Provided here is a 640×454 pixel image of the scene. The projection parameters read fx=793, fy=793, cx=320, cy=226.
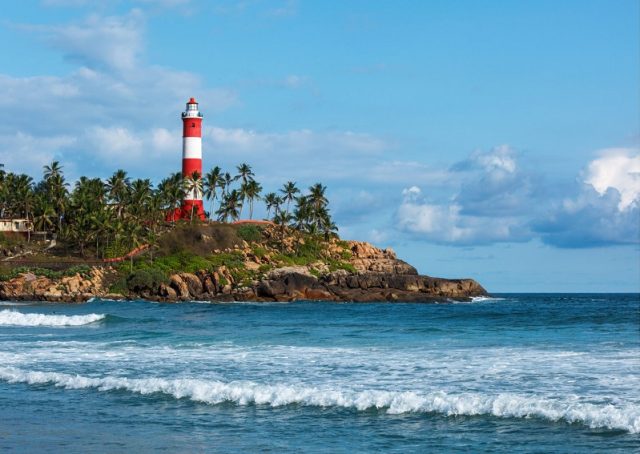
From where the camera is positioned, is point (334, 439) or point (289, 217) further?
point (289, 217)

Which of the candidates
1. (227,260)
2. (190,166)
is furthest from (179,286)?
(190,166)

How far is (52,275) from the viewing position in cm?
7275

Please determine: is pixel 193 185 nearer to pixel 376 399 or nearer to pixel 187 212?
pixel 187 212

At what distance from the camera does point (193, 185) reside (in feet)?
290

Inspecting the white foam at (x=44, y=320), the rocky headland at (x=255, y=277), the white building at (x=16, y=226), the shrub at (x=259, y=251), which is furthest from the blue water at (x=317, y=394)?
the white building at (x=16, y=226)

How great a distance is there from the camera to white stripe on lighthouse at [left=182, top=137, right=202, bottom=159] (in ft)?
281

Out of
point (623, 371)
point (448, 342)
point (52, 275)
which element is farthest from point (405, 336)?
point (52, 275)

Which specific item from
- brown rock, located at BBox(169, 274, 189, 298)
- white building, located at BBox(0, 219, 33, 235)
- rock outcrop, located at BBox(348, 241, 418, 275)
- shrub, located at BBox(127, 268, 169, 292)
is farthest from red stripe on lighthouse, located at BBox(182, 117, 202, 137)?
rock outcrop, located at BBox(348, 241, 418, 275)

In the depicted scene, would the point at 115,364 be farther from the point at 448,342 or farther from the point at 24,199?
the point at 24,199

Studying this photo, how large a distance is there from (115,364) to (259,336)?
34.7 feet

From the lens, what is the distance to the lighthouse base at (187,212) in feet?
295

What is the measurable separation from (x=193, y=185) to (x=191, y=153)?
3.85 meters

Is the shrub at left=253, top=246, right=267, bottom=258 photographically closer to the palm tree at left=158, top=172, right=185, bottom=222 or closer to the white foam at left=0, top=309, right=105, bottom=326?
the palm tree at left=158, top=172, right=185, bottom=222

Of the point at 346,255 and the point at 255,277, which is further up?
the point at 346,255
